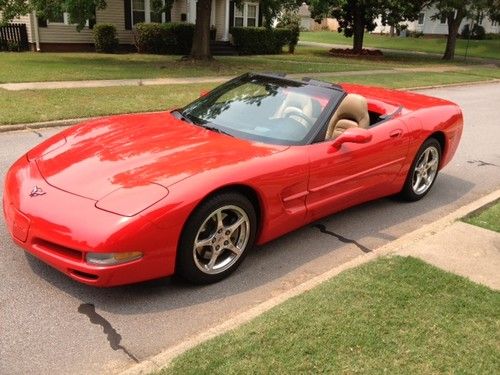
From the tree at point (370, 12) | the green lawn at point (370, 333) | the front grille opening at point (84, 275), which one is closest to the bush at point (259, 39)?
the tree at point (370, 12)

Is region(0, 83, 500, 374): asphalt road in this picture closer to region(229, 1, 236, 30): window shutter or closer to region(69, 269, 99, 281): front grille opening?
region(69, 269, 99, 281): front grille opening

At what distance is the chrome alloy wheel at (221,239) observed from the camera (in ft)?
11.9

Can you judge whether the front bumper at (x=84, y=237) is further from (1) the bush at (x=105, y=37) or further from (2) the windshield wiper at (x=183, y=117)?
(1) the bush at (x=105, y=37)

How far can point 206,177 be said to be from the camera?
3537 millimetres

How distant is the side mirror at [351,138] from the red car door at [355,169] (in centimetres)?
4

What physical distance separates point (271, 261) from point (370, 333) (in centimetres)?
128

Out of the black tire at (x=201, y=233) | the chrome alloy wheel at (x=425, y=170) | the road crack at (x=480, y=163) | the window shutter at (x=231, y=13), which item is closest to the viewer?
the black tire at (x=201, y=233)

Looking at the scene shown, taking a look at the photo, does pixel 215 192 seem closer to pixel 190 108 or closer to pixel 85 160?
pixel 85 160

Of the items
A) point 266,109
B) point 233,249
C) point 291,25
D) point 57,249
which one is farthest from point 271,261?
point 291,25

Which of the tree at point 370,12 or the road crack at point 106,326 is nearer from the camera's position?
the road crack at point 106,326

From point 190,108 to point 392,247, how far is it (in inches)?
87.6

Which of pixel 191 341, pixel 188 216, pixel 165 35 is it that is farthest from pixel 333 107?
pixel 165 35

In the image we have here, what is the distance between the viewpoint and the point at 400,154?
16.9 feet

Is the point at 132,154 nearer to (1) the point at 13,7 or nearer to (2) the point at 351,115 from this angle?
(2) the point at 351,115
